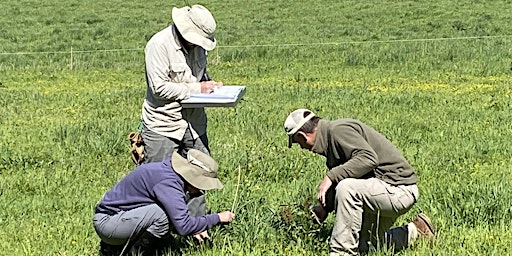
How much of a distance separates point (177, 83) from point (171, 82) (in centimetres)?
4

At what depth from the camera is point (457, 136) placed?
862cm

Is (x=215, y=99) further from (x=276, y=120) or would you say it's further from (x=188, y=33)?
(x=276, y=120)

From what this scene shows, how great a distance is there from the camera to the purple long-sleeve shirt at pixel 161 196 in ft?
15.3

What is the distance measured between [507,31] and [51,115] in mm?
15213

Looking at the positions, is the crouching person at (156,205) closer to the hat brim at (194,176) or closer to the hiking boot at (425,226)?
the hat brim at (194,176)

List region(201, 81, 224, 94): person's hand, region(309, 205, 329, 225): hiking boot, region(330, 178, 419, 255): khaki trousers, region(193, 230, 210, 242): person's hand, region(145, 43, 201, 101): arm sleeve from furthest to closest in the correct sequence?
1. region(201, 81, 224, 94): person's hand
2. region(145, 43, 201, 101): arm sleeve
3. region(309, 205, 329, 225): hiking boot
4. region(193, 230, 210, 242): person's hand
5. region(330, 178, 419, 255): khaki trousers

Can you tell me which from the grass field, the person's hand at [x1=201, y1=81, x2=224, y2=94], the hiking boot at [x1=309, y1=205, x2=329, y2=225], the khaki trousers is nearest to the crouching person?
the grass field

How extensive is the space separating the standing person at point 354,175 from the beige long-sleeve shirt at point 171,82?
1030 mm

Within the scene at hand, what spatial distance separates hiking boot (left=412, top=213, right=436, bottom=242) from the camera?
5.10 meters

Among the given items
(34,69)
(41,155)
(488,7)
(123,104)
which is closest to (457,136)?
(41,155)

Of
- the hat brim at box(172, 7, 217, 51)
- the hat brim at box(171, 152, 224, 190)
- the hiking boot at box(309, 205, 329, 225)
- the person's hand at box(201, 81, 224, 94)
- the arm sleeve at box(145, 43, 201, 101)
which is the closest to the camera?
the hat brim at box(171, 152, 224, 190)

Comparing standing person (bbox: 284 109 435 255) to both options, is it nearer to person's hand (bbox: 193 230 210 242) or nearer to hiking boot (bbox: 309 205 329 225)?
hiking boot (bbox: 309 205 329 225)

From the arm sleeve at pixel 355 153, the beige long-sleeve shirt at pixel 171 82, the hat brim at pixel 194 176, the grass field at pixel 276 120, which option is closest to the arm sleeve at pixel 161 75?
the beige long-sleeve shirt at pixel 171 82

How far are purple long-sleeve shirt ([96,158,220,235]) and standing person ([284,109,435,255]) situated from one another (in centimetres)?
77
